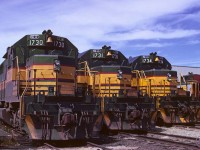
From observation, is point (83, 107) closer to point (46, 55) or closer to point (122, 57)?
point (46, 55)

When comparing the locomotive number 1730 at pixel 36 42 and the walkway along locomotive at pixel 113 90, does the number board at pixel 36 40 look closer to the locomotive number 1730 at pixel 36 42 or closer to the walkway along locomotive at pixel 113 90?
the locomotive number 1730 at pixel 36 42

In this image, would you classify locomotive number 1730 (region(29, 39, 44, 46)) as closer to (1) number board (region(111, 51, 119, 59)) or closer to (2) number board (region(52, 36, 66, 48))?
(2) number board (region(52, 36, 66, 48))

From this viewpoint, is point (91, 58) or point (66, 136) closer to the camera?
point (66, 136)

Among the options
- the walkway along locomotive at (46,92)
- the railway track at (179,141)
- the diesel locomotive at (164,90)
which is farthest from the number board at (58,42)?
the diesel locomotive at (164,90)

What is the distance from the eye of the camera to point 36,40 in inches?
450

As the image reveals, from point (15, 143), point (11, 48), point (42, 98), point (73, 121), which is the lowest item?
point (15, 143)

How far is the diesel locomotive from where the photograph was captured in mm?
14797

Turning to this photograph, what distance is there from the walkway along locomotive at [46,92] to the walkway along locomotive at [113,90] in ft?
2.13

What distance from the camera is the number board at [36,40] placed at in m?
11.4

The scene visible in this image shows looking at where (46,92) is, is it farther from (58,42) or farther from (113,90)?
(113,90)

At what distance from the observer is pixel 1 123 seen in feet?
49.8

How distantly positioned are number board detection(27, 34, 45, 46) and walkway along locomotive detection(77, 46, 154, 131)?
1876 millimetres

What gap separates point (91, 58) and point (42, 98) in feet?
21.3

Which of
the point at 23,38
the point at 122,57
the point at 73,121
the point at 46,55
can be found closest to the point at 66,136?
the point at 73,121
